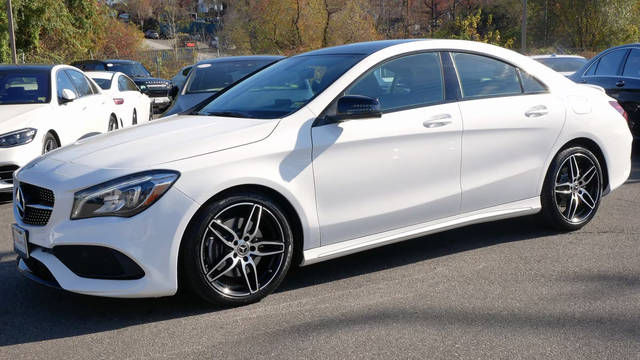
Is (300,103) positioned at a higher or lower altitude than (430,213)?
higher

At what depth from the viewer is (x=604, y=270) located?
4.80m

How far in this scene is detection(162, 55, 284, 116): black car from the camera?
959 cm

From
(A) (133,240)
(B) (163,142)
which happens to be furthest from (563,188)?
(A) (133,240)

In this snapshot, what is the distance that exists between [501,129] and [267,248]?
2.06m

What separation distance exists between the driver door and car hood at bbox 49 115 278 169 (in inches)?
18.4

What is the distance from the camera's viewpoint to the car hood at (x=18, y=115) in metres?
7.83

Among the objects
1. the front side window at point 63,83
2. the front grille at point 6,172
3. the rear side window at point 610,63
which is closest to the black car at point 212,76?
the front side window at point 63,83

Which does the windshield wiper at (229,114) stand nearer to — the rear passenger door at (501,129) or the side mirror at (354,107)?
the side mirror at (354,107)

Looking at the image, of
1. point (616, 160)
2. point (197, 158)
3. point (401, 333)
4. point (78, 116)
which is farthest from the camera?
point (78, 116)

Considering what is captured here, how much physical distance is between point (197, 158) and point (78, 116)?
19.5 feet

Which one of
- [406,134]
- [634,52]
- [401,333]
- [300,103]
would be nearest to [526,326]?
[401,333]

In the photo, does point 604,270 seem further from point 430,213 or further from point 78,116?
point 78,116

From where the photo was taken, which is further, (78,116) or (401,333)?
(78,116)

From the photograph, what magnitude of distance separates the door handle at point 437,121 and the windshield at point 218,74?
212 inches
